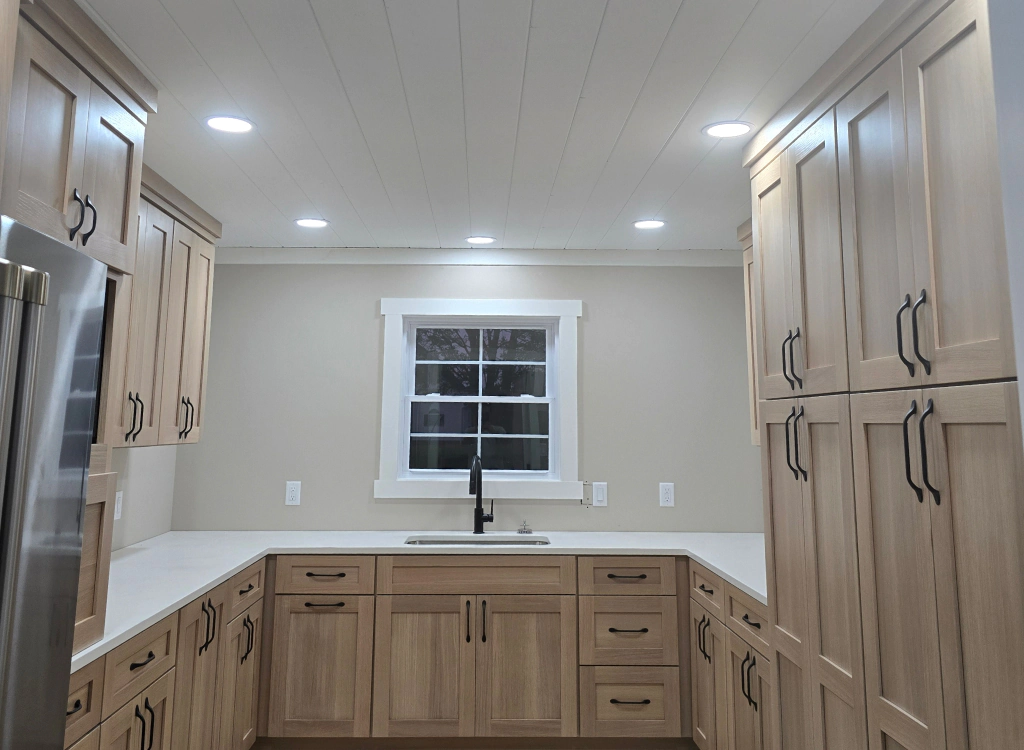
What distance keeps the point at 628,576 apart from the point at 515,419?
3.64 ft

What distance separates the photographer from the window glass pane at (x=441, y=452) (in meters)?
3.67

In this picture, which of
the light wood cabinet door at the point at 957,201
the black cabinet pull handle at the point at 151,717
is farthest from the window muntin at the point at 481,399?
the light wood cabinet door at the point at 957,201

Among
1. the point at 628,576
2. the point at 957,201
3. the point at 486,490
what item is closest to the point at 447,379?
the point at 486,490

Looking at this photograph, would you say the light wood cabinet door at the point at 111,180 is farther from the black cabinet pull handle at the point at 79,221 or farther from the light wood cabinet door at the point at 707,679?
the light wood cabinet door at the point at 707,679

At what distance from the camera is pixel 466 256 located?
3686mm

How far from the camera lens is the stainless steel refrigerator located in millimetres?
780

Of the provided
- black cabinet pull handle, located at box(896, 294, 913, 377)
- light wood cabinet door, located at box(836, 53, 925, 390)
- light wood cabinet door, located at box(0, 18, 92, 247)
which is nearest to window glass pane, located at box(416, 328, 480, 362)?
light wood cabinet door, located at box(0, 18, 92, 247)

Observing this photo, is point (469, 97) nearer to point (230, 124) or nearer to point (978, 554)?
point (230, 124)

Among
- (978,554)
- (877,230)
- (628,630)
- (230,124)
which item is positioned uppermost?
(230,124)

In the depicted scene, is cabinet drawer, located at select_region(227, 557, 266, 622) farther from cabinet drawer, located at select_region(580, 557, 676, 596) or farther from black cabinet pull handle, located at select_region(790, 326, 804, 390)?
black cabinet pull handle, located at select_region(790, 326, 804, 390)

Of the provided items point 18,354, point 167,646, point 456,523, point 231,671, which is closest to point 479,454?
point 456,523

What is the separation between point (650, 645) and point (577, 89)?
241cm

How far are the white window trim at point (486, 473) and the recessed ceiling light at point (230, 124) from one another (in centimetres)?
156

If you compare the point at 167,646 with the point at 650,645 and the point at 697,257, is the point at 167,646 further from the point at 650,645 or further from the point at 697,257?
the point at 697,257
